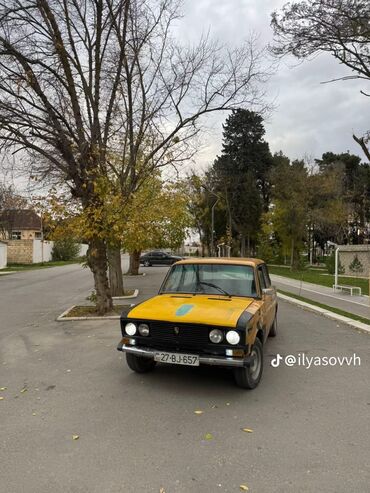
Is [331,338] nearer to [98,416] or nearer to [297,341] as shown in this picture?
[297,341]

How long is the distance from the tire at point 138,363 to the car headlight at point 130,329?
46 cm

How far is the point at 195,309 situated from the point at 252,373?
3.56 feet

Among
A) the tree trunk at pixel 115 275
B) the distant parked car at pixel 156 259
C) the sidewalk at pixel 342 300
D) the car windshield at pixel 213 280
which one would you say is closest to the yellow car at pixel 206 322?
the car windshield at pixel 213 280

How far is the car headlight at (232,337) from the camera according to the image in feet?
15.8

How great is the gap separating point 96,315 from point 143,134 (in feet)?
20.7

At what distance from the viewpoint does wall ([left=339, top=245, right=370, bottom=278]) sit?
26.9 metres

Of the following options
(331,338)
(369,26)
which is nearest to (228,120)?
(369,26)

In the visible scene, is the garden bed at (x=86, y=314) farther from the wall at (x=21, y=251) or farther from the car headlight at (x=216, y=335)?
the wall at (x=21, y=251)

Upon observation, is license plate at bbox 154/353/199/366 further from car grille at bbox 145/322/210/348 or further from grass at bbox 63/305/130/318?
grass at bbox 63/305/130/318

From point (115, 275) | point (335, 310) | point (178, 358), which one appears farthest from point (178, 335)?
point (115, 275)

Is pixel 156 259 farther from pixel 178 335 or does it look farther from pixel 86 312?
pixel 178 335

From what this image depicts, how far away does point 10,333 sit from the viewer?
9227 millimetres

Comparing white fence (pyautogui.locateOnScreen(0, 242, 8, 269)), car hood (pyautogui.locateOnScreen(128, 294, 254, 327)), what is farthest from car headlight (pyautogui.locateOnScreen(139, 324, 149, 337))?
white fence (pyautogui.locateOnScreen(0, 242, 8, 269))

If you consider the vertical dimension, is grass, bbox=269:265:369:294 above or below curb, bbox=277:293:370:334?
below
